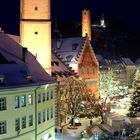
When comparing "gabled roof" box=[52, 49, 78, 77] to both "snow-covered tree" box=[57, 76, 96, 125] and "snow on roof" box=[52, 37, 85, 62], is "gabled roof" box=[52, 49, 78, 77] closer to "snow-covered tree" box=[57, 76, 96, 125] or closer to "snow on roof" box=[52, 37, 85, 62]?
"snow-covered tree" box=[57, 76, 96, 125]

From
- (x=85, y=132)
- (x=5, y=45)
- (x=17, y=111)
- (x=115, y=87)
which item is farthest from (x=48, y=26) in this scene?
(x=115, y=87)

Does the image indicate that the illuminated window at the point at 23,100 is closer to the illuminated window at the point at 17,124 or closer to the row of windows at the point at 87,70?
the illuminated window at the point at 17,124

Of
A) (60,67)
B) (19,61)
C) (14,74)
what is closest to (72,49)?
(60,67)

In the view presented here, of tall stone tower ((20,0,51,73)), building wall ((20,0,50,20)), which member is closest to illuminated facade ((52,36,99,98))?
tall stone tower ((20,0,51,73))

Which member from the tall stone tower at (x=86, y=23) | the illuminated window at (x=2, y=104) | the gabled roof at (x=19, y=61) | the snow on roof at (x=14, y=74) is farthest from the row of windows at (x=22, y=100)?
the tall stone tower at (x=86, y=23)

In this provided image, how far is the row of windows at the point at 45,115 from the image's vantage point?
54969mm

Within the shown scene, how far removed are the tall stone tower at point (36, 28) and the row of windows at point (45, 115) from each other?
1247 centimetres

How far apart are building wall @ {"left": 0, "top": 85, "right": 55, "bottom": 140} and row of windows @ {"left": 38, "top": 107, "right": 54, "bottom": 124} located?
0.26m

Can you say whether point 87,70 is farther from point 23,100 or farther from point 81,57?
point 23,100

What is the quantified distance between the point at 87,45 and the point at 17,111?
4882 centimetres

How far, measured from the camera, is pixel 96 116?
81.3 m

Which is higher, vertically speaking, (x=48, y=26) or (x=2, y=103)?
(x=48, y=26)

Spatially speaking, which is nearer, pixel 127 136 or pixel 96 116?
pixel 127 136

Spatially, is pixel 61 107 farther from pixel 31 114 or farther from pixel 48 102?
pixel 31 114
